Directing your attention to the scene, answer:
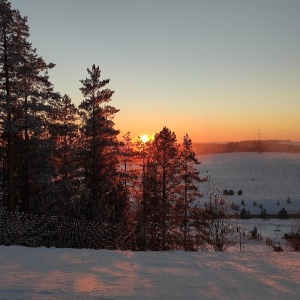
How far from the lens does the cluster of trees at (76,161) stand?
75.4 feet

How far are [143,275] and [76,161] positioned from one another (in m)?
26.9

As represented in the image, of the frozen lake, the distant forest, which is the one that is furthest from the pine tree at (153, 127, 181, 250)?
the frozen lake

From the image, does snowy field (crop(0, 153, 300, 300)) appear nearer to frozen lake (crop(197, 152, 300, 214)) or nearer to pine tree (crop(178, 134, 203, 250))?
pine tree (crop(178, 134, 203, 250))

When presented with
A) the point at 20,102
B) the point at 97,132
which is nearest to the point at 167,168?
the point at 97,132

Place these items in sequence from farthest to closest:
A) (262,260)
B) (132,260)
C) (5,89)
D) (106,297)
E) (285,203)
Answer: (285,203) → (5,89) → (262,260) → (132,260) → (106,297)

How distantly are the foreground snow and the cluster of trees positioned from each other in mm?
10278

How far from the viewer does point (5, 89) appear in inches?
890

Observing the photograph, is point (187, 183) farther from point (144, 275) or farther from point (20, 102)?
point (144, 275)

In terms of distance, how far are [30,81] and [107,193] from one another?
40.8 ft

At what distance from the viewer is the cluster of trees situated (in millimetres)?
22984

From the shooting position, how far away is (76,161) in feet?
116

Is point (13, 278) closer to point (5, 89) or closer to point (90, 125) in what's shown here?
point (5, 89)

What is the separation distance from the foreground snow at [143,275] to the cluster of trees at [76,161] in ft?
33.7

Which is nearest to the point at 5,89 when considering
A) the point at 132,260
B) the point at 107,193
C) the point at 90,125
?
the point at 90,125
